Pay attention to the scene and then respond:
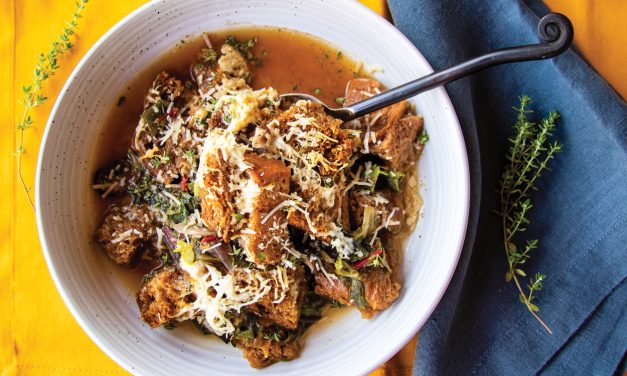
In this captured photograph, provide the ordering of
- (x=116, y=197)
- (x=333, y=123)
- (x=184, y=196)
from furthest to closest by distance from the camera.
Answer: (x=116, y=197)
(x=184, y=196)
(x=333, y=123)

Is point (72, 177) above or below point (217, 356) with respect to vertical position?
above

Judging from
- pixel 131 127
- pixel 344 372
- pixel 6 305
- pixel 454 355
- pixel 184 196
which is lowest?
pixel 454 355

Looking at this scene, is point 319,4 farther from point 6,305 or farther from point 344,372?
point 6,305

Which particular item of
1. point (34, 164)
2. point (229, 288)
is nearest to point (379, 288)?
point (229, 288)

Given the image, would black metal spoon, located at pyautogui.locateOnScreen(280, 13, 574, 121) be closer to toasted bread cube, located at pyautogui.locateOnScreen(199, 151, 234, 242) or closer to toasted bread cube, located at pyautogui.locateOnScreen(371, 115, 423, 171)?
toasted bread cube, located at pyautogui.locateOnScreen(371, 115, 423, 171)

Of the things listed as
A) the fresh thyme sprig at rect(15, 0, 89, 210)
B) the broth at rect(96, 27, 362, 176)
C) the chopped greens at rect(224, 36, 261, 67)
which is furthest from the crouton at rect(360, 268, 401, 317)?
the fresh thyme sprig at rect(15, 0, 89, 210)

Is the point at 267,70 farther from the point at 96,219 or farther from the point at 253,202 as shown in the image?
the point at 96,219

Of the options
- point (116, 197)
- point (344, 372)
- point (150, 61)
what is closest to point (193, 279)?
point (116, 197)
